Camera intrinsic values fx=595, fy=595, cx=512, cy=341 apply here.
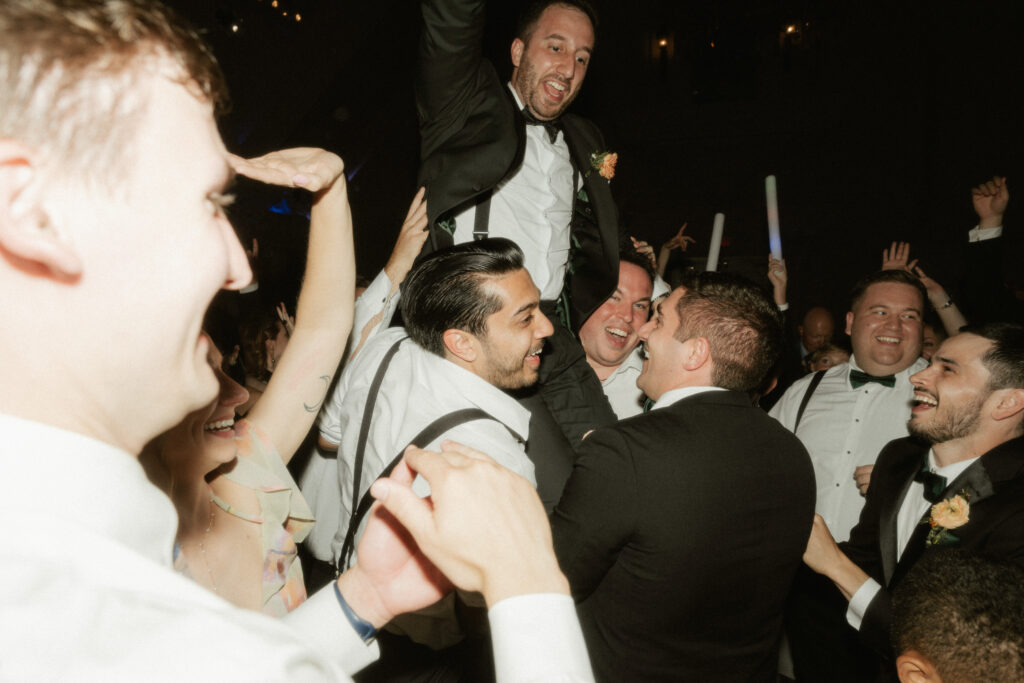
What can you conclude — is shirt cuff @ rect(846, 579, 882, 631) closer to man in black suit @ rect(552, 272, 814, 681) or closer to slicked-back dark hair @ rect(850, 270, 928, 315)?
man in black suit @ rect(552, 272, 814, 681)

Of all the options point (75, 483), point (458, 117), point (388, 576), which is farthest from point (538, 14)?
point (75, 483)

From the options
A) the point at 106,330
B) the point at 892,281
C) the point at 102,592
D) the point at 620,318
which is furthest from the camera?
the point at 892,281

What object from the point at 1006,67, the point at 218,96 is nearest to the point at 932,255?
the point at 1006,67

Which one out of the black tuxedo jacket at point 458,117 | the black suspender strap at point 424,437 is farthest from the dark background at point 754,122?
the black suspender strap at point 424,437

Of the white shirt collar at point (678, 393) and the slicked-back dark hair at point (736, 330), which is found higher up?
the slicked-back dark hair at point (736, 330)

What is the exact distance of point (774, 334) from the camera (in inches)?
89.4

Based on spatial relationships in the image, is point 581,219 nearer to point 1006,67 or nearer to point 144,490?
point 144,490

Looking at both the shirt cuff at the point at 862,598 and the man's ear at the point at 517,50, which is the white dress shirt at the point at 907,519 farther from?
the man's ear at the point at 517,50

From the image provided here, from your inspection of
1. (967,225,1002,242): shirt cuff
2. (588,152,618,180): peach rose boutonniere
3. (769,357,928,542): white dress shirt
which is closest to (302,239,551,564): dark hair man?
(588,152,618,180): peach rose boutonniere

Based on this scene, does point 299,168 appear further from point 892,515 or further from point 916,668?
point 892,515

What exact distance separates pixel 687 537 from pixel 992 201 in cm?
443

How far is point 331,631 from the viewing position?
100cm

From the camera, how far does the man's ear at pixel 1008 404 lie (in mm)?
2420

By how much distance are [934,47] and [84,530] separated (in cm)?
1100
